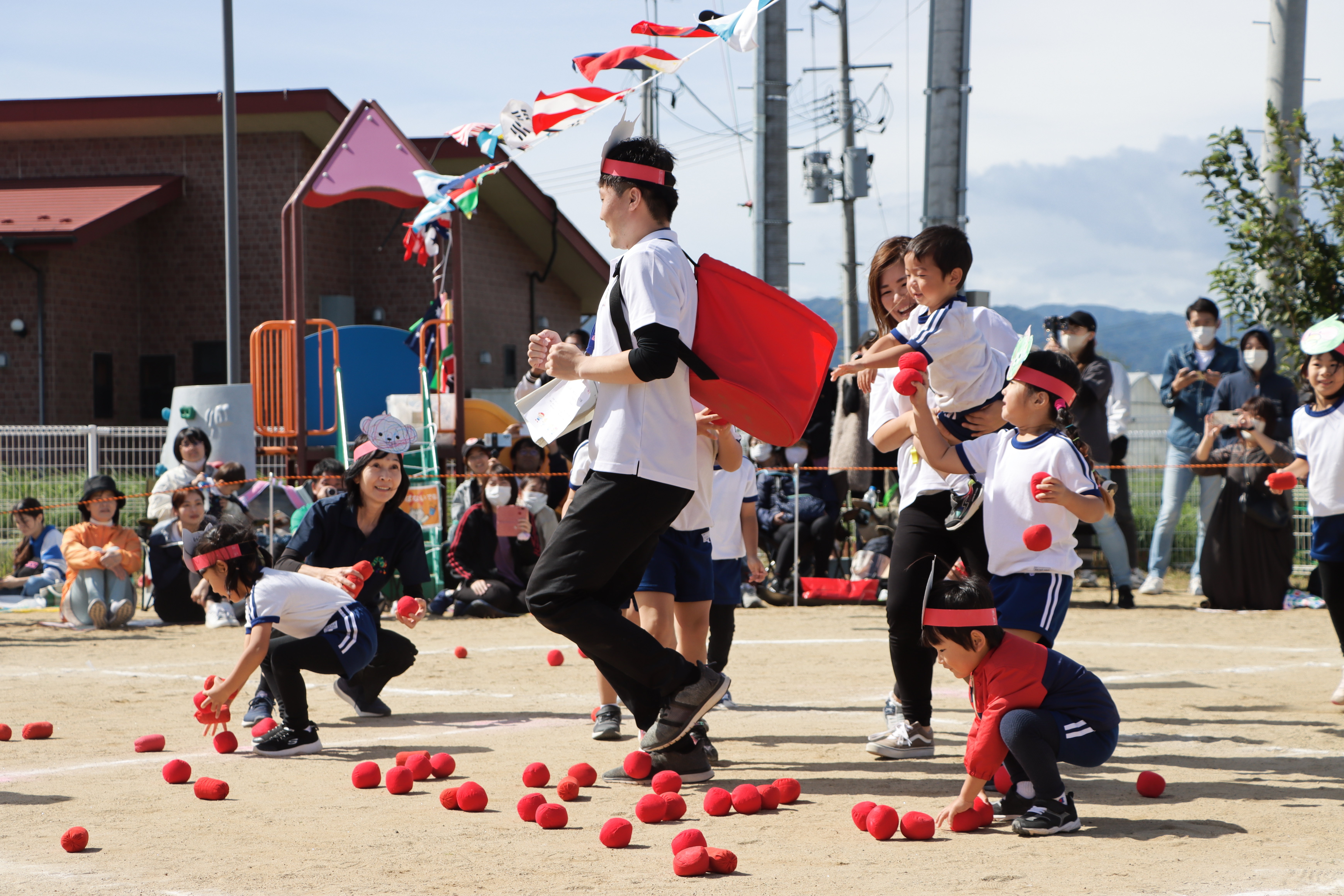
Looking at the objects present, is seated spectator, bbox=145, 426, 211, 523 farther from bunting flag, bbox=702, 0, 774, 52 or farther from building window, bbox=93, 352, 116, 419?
building window, bbox=93, 352, 116, 419

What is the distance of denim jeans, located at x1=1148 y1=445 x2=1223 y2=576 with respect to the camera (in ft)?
41.3

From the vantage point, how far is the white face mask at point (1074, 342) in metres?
11.8

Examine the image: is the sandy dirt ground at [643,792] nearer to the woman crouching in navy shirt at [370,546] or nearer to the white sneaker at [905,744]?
the white sneaker at [905,744]

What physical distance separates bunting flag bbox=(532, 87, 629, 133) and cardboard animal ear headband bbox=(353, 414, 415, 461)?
82.4 inches

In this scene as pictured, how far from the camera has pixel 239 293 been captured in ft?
79.6

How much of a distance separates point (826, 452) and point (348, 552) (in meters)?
7.42

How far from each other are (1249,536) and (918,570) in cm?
723

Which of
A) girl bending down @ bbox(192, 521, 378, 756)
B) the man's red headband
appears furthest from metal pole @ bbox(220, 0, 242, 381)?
the man's red headband

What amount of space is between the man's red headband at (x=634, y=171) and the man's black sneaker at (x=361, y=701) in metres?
3.20

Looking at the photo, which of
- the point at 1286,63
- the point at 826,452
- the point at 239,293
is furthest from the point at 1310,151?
the point at 239,293

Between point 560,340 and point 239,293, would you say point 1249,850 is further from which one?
point 239,293

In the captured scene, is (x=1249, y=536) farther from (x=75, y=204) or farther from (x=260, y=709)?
(x=75, y=204)

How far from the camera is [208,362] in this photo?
25.2 meters

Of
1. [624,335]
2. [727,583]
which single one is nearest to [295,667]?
[727,583]
